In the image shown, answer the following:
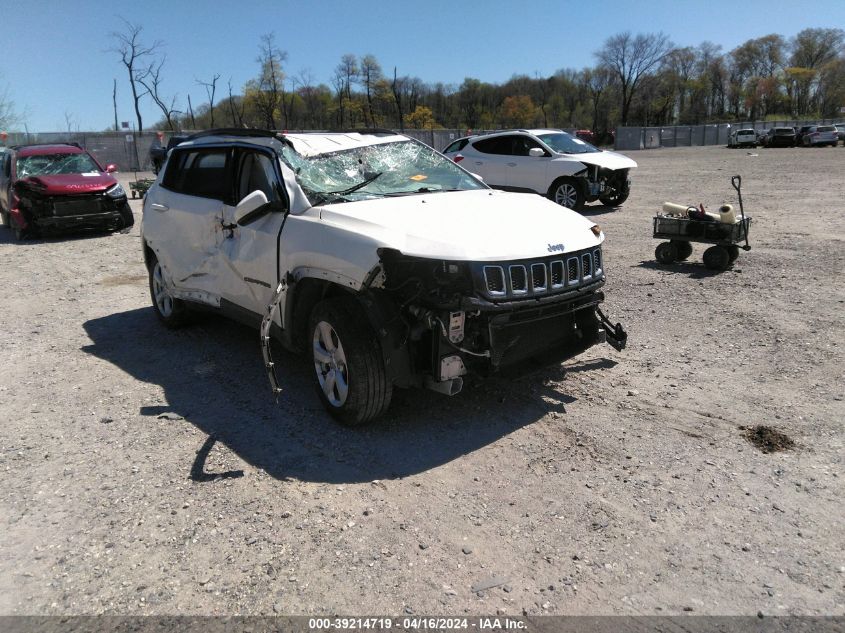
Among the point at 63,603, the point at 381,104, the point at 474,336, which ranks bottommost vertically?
the point at 63,603

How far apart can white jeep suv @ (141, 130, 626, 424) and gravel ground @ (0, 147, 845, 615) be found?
0.48 m

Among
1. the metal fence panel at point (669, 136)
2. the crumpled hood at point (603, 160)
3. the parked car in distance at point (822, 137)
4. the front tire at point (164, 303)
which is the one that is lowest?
the front tire at point (164, 303)

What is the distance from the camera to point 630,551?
302cm

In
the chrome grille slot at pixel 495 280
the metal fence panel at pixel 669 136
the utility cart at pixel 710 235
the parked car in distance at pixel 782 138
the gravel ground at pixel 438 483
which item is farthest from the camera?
the metal fence panel at pixel 669 136

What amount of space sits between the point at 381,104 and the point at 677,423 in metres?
84.6

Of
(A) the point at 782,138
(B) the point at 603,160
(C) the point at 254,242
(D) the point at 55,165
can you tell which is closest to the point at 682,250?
(B) the point at 603,160

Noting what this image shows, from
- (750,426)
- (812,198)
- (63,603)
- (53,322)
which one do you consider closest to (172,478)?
(63,603)

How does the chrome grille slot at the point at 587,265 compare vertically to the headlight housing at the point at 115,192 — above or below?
below

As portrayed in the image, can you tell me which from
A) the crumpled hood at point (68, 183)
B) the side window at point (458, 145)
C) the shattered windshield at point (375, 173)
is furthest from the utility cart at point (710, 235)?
the crumpled hood at point (68, 183)

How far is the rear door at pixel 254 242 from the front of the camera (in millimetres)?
4703

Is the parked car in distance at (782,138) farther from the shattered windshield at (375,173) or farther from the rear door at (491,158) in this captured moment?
the shattered windshield at (375,173)

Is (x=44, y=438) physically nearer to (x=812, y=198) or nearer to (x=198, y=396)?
(x=198, y=396)

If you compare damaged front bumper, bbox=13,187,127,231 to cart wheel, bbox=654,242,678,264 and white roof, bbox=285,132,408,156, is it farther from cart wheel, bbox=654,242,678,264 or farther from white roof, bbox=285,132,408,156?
cart wheel, bbox=654,242,678,264

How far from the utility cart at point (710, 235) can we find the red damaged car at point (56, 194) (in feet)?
35.4
